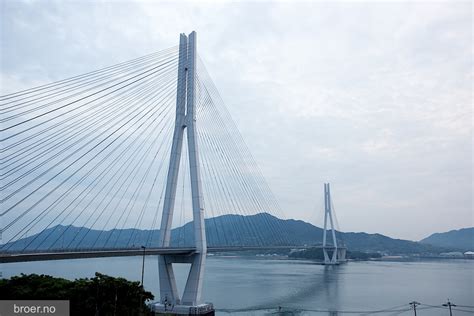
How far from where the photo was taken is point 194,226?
1925 cm

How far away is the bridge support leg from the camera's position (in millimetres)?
18656

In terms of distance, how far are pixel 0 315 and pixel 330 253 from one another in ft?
237

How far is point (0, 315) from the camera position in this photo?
36.0ft

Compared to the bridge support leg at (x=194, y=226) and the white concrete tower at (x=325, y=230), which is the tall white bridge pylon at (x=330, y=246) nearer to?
the white concrete tower at (x=325, y=230)

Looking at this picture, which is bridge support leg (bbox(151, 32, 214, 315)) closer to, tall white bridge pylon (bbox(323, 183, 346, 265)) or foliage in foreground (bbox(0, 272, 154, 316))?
foliage in foreground (bbox(0, 272, 154, 316))

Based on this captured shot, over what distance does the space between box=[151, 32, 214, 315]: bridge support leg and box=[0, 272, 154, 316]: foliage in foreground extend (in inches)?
143

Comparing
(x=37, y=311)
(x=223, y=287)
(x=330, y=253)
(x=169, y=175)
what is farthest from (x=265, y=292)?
(x=330, y=253)

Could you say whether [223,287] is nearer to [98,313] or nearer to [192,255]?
[192,255]

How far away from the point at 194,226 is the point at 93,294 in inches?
234

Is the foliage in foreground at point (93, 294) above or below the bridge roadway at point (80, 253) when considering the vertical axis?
below

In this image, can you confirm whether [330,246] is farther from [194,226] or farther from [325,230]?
[194,226]

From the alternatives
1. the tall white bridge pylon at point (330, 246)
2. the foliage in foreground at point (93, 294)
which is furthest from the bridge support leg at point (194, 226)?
the tall white bridge pylon at point (330, 246)

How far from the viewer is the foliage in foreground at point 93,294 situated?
46.6 ft

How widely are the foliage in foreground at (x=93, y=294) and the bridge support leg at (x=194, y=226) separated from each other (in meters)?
3.62
